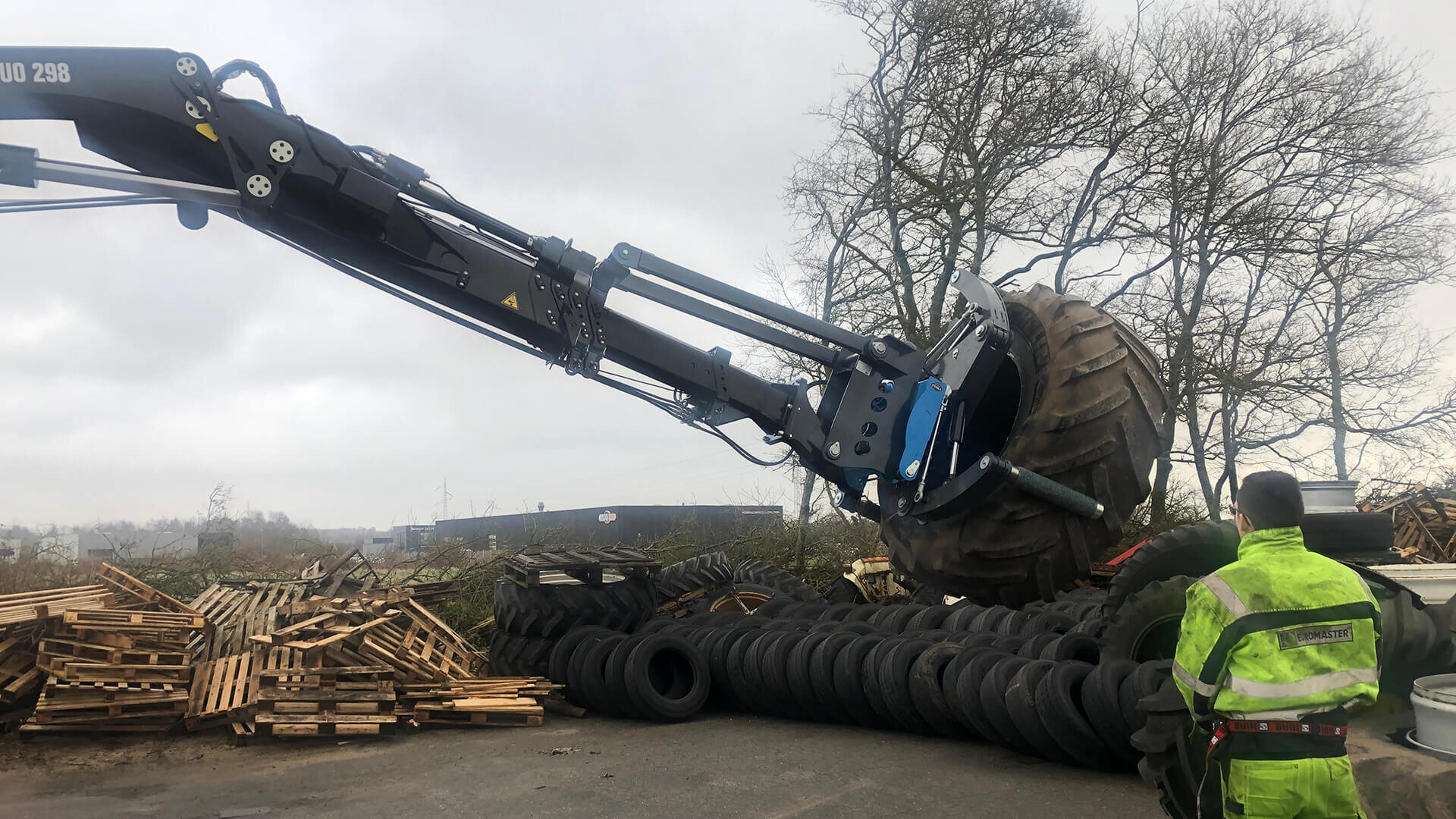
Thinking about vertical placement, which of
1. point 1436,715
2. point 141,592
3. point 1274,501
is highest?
point 1274,501

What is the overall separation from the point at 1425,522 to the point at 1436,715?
1306cm

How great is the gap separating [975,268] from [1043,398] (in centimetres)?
1067

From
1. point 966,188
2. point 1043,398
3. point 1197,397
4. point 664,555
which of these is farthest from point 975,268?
point 1043,398

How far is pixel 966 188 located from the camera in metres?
16.9

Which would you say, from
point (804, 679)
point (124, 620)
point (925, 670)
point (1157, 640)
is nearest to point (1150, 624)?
point (1157, 640)

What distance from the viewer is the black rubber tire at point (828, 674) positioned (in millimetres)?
6895

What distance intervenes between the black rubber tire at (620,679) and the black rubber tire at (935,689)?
7.65ft

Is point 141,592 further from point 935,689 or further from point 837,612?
point 935,689

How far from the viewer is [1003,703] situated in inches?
219

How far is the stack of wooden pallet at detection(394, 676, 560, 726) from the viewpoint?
7.41 metres

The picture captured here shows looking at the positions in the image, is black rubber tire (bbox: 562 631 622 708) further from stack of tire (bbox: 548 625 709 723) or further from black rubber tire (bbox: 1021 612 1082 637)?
black rubber tire (bbox: 1021 612 1082 637)

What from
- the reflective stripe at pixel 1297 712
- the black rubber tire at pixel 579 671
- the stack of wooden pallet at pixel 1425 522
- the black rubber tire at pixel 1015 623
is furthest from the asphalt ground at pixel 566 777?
the stack of wooden pallet at pixel 1425 522

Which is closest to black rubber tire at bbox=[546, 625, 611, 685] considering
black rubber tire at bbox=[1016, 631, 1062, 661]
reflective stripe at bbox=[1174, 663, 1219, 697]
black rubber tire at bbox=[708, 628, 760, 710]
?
black rubber tire at bbox=[708, 628, 760, 710]

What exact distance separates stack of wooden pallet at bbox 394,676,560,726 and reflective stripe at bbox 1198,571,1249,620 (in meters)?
5.67
